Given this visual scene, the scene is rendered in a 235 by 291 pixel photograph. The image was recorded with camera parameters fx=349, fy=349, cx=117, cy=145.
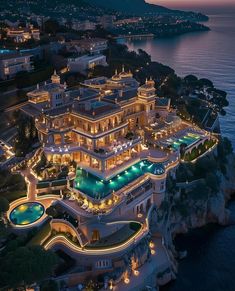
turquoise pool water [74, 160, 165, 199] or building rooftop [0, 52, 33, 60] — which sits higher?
building rooftop [0, 52, 33, 60]

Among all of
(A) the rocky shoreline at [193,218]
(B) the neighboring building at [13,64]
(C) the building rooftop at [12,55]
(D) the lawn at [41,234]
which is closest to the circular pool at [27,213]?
(D) the lawn at [41,234]

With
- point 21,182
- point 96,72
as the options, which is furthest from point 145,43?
point 21,182

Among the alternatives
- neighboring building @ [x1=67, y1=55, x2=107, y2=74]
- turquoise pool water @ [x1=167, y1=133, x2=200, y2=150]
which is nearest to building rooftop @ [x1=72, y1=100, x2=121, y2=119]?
turquoise pool water @ [x1=167, y1=133, x2=200, y2=150]

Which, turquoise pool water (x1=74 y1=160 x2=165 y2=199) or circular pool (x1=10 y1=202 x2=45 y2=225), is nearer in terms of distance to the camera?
circular pool (x1=10 y1=202 x2=45 y2=225)

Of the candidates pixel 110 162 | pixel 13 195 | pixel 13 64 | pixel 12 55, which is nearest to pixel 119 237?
pixel 110 162

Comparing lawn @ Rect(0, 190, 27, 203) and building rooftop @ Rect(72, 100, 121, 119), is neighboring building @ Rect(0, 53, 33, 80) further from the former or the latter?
lawn @ Rect(0, 190, 27, 203)

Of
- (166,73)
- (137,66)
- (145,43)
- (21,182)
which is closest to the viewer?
(21,182)

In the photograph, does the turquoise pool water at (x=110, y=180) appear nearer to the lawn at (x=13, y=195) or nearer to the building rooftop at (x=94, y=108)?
the lawn at (x=13, y=195)

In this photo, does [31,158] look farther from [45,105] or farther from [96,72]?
[96,72]
